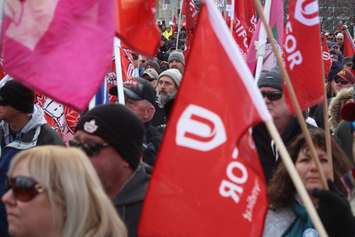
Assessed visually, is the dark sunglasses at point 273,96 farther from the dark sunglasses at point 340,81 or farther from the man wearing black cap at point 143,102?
the dark sunglasses at point 340,81

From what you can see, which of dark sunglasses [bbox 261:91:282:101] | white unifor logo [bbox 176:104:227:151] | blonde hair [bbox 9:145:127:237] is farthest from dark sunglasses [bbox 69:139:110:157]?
A: dark sunglasses [bbox 261:91:282:101]

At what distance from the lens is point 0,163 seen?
17.0 feet

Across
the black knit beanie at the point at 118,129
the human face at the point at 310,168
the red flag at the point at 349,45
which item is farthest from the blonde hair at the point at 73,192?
the red flag at the point at 349,45

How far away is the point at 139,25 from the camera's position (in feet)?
13.2

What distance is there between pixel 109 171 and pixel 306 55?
3.75ft

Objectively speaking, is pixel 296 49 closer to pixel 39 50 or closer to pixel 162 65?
pixel 39 50

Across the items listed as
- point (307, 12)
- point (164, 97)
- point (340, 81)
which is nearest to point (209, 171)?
point (307, 12)

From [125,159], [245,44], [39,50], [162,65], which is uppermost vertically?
[39,50]

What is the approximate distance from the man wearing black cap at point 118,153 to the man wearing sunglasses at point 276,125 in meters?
1.29

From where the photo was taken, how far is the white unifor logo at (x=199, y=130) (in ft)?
9.53

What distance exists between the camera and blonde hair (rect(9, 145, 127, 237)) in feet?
9.54

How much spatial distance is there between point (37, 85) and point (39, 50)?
0.17 meters

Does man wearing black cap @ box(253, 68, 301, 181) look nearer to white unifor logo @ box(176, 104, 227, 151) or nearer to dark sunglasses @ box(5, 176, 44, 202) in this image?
white unifor logo @ box(176, 104, 227, 151)

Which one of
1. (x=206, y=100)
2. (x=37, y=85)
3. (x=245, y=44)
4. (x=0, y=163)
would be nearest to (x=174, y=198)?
(x=206, y=100)
